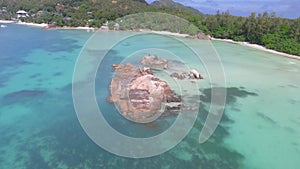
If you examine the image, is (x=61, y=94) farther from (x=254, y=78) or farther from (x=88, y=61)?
(x=254, y=78)

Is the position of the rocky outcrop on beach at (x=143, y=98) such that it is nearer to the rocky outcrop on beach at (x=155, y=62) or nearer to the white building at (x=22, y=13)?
the rocky outcrop on beach at (x=155, y=62)

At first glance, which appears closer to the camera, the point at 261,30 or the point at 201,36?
the point at 261,30

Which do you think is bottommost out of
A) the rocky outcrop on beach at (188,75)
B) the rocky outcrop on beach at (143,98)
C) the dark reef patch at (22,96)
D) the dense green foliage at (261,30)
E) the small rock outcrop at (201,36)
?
the dark reef patch at (22,96)

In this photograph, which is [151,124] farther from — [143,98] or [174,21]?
[174,21]

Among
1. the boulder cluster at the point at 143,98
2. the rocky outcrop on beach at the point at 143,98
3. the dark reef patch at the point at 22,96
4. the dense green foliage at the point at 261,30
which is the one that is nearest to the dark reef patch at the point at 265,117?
the boulder cluster at the point at 143,98

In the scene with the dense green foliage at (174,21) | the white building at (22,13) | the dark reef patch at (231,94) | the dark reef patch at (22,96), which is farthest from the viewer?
the white building at (22,13)

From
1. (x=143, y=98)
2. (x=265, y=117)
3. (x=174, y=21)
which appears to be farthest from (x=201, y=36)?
(x=143, y=98)

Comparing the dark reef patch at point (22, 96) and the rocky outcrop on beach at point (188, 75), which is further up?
the rocky outcrop on beach at point (188, 75)

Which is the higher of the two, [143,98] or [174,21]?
[174,21]
